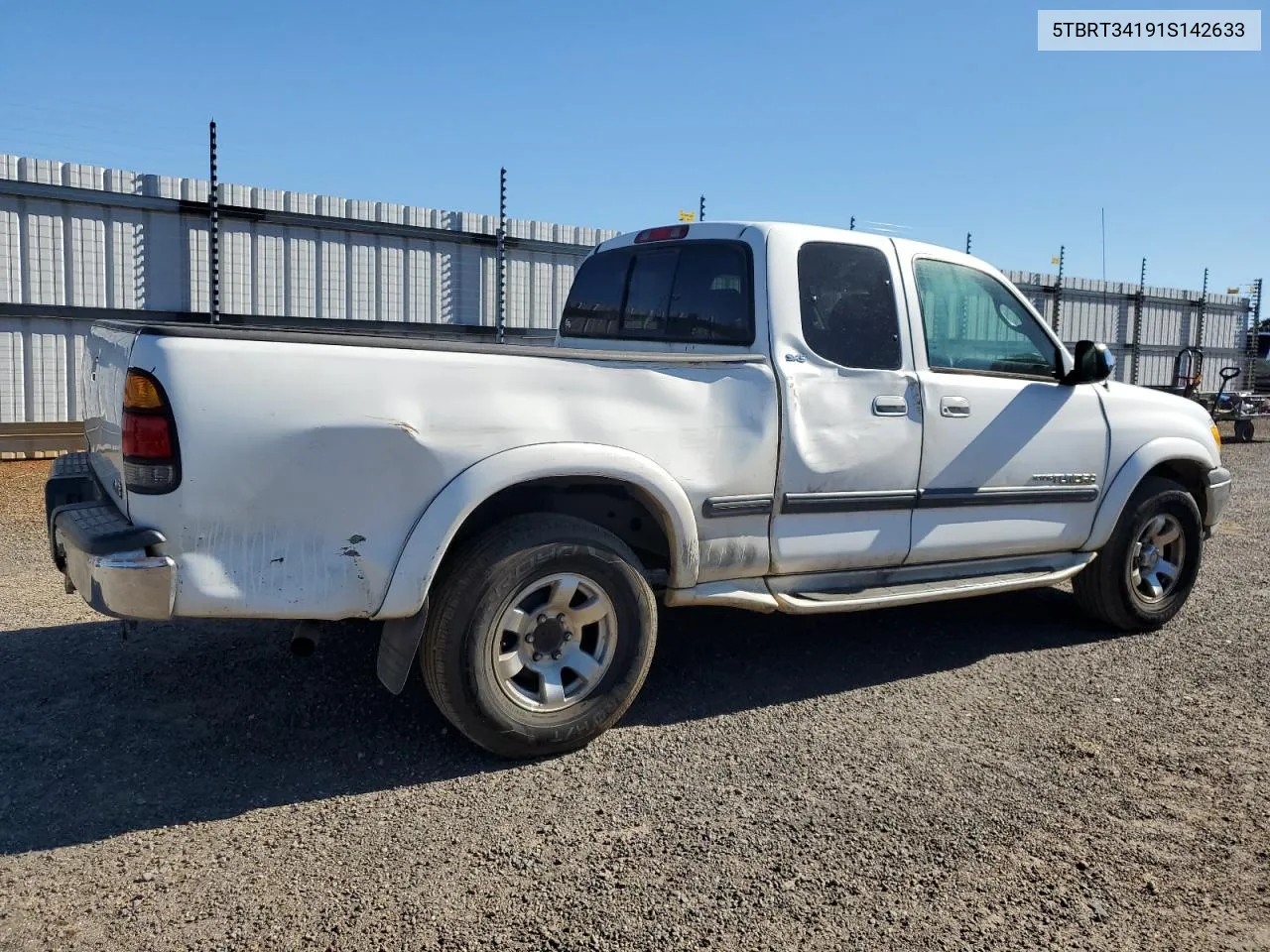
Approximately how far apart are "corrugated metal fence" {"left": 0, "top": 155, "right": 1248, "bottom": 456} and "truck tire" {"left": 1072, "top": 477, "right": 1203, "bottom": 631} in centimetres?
904

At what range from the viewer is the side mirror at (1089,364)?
5230 millimetres

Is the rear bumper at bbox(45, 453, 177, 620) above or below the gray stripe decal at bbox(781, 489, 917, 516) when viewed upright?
below

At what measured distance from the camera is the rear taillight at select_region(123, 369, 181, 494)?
3.19m

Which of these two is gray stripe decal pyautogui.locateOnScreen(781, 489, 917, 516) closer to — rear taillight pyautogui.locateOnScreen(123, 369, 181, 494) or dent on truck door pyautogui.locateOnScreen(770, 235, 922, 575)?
dent on truck door pyautogui.locateOnScreen(770, 235, 922, 575)

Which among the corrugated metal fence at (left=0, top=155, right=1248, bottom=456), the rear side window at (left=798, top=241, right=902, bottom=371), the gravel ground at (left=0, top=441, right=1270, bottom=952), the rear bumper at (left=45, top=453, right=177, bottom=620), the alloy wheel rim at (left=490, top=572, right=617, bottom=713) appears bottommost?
the gravel ground at (left=0, top=441, right=1270, bottom=952)

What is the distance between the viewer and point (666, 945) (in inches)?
105

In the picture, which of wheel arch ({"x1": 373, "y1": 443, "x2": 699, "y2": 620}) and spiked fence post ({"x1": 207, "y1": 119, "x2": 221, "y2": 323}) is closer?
wheel arch ({"x1": 373, "y1": 443, "x2": 699, "y2": 620})

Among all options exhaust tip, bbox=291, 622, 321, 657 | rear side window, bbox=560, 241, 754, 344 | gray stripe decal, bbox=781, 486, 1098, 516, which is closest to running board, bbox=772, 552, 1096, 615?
gray stripe decal, bbox=781, 486, 1098, 516

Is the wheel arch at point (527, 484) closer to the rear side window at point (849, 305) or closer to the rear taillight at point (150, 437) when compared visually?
the rear taillight at point (150, 437)

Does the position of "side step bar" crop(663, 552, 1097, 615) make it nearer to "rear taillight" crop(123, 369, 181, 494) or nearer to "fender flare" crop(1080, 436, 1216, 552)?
"fender flare" crop(1080, 436, 1216, 552)

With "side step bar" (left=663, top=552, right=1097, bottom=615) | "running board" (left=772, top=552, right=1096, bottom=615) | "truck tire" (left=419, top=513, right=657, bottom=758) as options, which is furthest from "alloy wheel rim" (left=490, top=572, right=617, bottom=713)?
"running board" (left=772, top=552, right=1096, bottom=615)

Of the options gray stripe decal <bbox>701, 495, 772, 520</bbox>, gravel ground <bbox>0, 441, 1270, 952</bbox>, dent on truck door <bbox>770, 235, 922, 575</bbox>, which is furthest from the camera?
dent on truck door <bbox>770, 235, 922, 575</bbox>

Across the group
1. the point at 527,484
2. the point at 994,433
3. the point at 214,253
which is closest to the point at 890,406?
the point at 994,433

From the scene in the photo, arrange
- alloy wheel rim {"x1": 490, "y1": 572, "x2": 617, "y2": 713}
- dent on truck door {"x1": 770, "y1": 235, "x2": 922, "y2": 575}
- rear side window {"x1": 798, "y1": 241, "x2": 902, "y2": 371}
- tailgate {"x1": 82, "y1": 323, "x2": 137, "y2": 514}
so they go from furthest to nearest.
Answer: rear side window {"x1": 798, "y1": 241, "x2": 902, "y2": 371} < dent on truck door {"x1": 770, "y1": 235, "x2": 922, "y2": 575} < alloy wheel rim {"x1": 490, "y1": 572, "x2": 617, "y2": 713} < tailgate {"x1": 82, "y1": 323, "x2": 137, "y2": 514}
